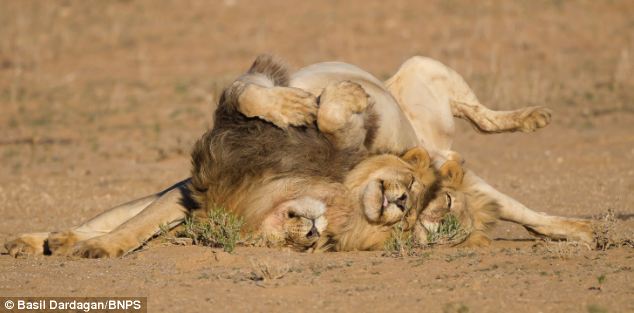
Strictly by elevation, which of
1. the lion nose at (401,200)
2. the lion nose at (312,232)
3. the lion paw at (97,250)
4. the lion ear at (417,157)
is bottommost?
the lion nose at (312,232)

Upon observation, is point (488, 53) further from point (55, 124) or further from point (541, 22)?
point (55, 124)

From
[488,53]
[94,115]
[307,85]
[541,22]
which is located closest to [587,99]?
[488,53]

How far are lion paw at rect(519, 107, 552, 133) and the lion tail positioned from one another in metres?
1.84

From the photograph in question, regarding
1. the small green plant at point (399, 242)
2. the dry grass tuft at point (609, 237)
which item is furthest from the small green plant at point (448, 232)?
the dry grass tuft at point (609, 237)

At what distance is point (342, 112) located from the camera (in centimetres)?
552

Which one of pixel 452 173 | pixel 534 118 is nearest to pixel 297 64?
pixel 534 118

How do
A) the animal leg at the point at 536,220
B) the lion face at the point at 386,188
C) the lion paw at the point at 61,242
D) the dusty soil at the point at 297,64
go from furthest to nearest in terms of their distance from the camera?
the animal leg at the point at 536,220
the lion paw at the point at 61,242
the lion face at the point at 386,188
the dusty soil at the point at 297,64

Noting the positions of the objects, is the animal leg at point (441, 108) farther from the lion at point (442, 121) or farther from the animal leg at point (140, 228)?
the animal leg at point (140, 228)

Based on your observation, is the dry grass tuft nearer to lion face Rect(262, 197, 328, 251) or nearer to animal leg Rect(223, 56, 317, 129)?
lion face Rect(262, 197, 328, 251)

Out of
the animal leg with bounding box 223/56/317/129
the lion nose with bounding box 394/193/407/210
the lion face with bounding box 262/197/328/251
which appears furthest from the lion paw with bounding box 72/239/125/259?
the lion nose with bounding box 394/193/407/210

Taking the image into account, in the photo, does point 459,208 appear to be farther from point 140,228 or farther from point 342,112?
point 140,228

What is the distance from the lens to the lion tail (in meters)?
6.22

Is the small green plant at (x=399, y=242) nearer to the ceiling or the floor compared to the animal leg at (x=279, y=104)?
nearer to the floor

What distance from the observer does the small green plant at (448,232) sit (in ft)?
19.2
